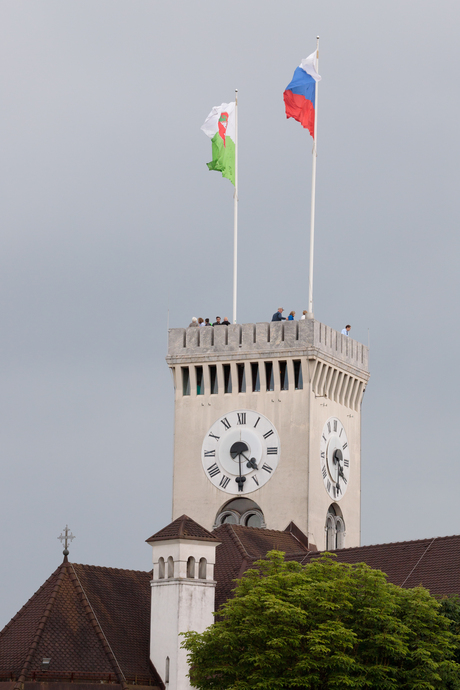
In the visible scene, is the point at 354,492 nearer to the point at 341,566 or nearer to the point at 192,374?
the point at 192,374

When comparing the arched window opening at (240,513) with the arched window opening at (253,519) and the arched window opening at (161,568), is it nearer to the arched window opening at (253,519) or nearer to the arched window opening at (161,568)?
the arched window opening at (253,519)

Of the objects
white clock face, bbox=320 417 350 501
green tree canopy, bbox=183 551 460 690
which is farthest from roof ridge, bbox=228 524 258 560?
green tree canopy, bbox=183 551 460 690

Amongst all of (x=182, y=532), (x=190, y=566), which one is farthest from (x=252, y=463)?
(x=182, y=532)

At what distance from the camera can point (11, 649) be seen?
5775cm

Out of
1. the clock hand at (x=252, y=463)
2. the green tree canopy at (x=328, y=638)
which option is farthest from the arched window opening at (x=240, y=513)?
the green tree canopy at (x=328, y=638)

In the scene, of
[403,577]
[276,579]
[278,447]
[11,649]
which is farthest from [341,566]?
[278,447]

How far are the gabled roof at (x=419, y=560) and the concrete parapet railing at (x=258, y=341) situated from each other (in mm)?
12634

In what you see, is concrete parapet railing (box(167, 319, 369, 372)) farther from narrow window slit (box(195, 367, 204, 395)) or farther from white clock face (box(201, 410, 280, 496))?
white clock face (box(201, 410, 280, 496))

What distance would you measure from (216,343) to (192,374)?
67.3 inches

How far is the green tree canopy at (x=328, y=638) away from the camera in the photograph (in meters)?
53.1

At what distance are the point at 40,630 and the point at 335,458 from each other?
73.1 feet

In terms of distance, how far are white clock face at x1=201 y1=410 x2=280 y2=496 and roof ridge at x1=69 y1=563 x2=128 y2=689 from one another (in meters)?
15.0

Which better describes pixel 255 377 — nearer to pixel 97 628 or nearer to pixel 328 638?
pixel 97 628

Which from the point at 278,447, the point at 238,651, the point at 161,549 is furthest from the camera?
the point at 278,447
